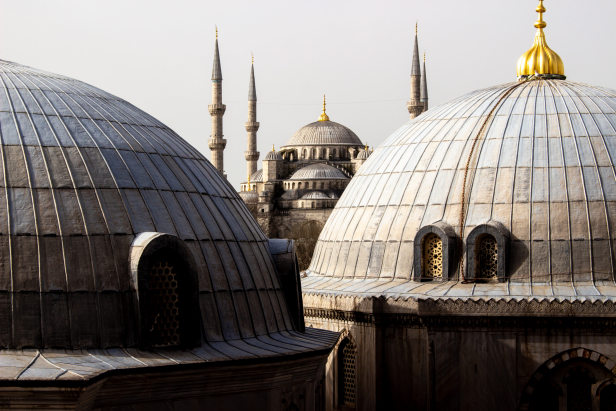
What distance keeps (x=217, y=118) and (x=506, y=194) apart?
50.6m

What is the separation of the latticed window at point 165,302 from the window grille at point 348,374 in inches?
236

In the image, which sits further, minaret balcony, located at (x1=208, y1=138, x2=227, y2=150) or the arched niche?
minaret balcony, located at (x1=208, y1=138, x2=227, y2=150)

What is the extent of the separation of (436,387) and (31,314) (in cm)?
713

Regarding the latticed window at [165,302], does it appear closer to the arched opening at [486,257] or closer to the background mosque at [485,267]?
the background mosque at [485,267]

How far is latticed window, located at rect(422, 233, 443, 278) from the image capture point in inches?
600

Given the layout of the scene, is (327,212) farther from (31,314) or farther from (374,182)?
(31,314)

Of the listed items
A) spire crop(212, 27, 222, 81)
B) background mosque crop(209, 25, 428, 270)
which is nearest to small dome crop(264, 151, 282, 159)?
background mosque crop(209, 25, 428, 270)

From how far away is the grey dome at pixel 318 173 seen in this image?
77.6 m

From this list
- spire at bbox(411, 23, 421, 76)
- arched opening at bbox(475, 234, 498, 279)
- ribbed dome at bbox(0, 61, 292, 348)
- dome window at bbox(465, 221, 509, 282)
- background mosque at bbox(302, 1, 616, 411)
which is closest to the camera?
ribbed dome at bbox(0, 61, 292, 348)

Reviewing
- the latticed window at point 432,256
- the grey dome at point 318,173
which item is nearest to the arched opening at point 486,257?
the latticed window at point 432,256

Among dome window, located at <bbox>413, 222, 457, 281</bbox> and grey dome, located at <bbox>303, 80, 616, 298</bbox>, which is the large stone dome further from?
dome window, located at <bbox>413, 222, 457, 281</bbox>

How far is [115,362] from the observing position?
8.89 m

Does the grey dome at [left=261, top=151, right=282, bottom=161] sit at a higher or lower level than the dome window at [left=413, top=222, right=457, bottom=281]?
higher

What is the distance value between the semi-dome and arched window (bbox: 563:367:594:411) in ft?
15.7
